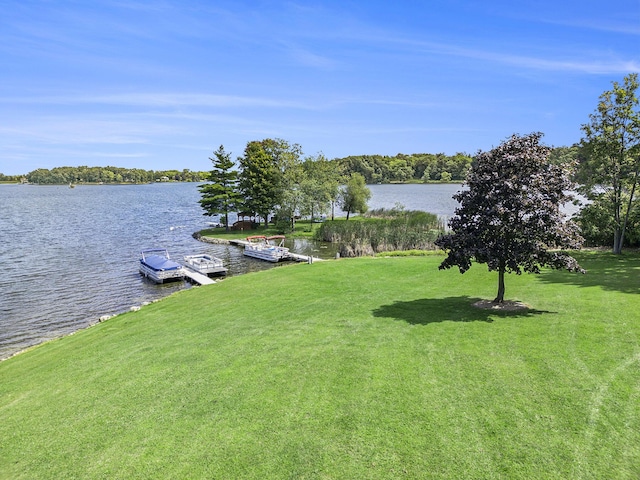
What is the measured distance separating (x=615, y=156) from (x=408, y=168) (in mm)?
161250

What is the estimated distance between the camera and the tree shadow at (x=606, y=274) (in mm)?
14664

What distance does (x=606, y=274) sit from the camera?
16.8 meters

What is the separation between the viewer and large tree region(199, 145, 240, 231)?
52125 mm

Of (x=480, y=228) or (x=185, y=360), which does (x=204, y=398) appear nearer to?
(x=185, y=360)

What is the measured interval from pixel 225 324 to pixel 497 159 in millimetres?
10195

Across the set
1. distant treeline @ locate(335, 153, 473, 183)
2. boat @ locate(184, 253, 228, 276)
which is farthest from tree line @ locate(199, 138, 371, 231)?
distant treeline @ locate(335, 153, 473, 183)

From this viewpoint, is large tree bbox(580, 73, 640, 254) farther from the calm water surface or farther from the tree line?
the tree line

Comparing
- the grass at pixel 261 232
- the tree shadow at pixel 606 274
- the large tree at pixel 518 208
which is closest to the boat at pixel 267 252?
the grass at pixel 261 232

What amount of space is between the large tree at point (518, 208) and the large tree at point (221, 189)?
4351 centimetres

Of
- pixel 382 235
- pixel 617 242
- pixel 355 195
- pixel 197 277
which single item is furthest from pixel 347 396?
pixel 355 195

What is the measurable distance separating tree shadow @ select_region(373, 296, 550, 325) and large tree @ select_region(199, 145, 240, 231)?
41906mm

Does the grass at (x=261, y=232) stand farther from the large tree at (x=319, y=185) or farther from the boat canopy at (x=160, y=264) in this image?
the boat canopy at (x=160, y=264)

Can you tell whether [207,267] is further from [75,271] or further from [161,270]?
[75,271]

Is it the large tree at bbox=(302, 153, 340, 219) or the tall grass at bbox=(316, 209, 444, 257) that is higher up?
the large tree at bbox=(302, 153, 340, 219)
